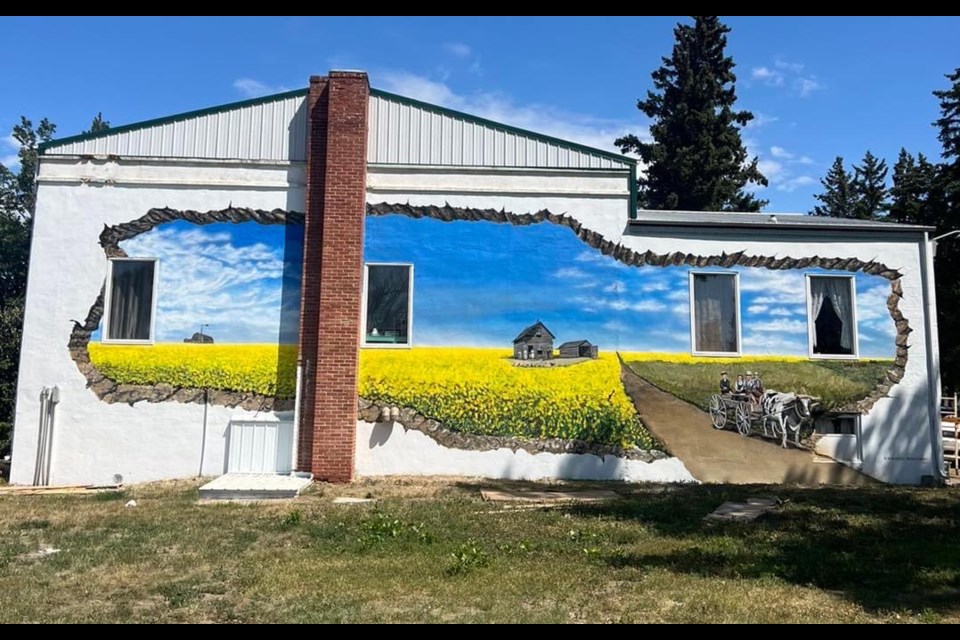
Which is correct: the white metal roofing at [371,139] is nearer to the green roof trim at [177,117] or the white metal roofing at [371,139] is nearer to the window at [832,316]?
the green roof trim at [177,117]

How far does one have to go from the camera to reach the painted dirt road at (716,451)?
12.2 m

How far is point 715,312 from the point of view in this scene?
41.7 feet

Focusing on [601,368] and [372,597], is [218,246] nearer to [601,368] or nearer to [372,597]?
[601,368]

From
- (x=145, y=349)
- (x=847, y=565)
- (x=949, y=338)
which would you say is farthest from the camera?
(x=949, y=338)

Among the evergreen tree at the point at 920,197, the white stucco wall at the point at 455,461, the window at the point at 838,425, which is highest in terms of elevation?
the evergreen tree at the point at 920,197

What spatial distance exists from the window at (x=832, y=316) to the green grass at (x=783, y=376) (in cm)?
28

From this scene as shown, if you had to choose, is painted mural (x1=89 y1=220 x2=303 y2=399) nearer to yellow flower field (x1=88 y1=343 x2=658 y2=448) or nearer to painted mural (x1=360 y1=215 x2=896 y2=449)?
Result: yellow flower field (x1=88 y1=343 x2=658 y2=448)

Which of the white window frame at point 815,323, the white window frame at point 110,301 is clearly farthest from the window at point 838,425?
the white window frame at point 110,301

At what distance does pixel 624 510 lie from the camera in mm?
9156

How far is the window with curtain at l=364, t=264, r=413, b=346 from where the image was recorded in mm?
12250

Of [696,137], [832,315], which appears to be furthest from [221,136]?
[696,137]

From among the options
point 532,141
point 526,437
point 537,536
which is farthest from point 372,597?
point 532,141

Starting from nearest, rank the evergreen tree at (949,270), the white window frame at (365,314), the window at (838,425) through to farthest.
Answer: the white window frame at (365,314) → the window at (838,425) → the evergreen tree at (949,270)

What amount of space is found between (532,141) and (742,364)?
5457 millimetres
